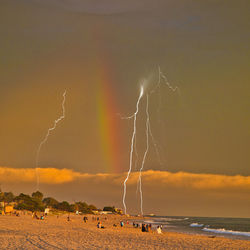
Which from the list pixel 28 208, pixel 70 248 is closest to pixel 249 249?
pixel 70 248

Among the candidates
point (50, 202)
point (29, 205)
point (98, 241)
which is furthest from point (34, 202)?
point (98, 241)

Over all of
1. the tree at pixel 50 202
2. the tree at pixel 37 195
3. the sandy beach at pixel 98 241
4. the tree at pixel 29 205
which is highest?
the sandy beach at pixel 98 241

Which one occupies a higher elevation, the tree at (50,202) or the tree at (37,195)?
the tree at (37,195)

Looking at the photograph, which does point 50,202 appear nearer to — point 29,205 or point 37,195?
point 37,195

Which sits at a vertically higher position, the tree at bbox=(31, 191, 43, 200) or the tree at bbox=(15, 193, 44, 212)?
the tree at bbox=(31, 191, 43, 200)

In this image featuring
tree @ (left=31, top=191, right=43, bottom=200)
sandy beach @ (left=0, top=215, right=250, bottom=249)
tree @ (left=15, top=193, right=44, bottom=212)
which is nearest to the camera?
sandy beach @ (left=0, top=215, right=250, bottom=249)

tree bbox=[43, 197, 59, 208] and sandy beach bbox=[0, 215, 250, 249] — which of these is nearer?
sandy beach bbox=[0, 215, 250, 249]

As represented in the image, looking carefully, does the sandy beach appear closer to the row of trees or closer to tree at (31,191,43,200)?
the row of trees

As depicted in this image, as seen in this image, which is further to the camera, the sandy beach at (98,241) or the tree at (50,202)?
the tree at (50,202)

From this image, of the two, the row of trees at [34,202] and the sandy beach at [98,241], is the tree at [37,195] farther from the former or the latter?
Answer: the sandy beach at [98,241]

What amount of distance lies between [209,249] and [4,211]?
81.8 meters

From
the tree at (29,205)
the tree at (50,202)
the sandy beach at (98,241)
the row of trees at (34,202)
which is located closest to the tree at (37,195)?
the row of trees at (34,202)

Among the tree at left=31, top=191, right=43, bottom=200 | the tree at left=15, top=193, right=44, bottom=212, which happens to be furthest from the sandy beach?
the tree at left=31, top=191, right=43, bottom=200

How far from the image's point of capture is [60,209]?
151 meters
